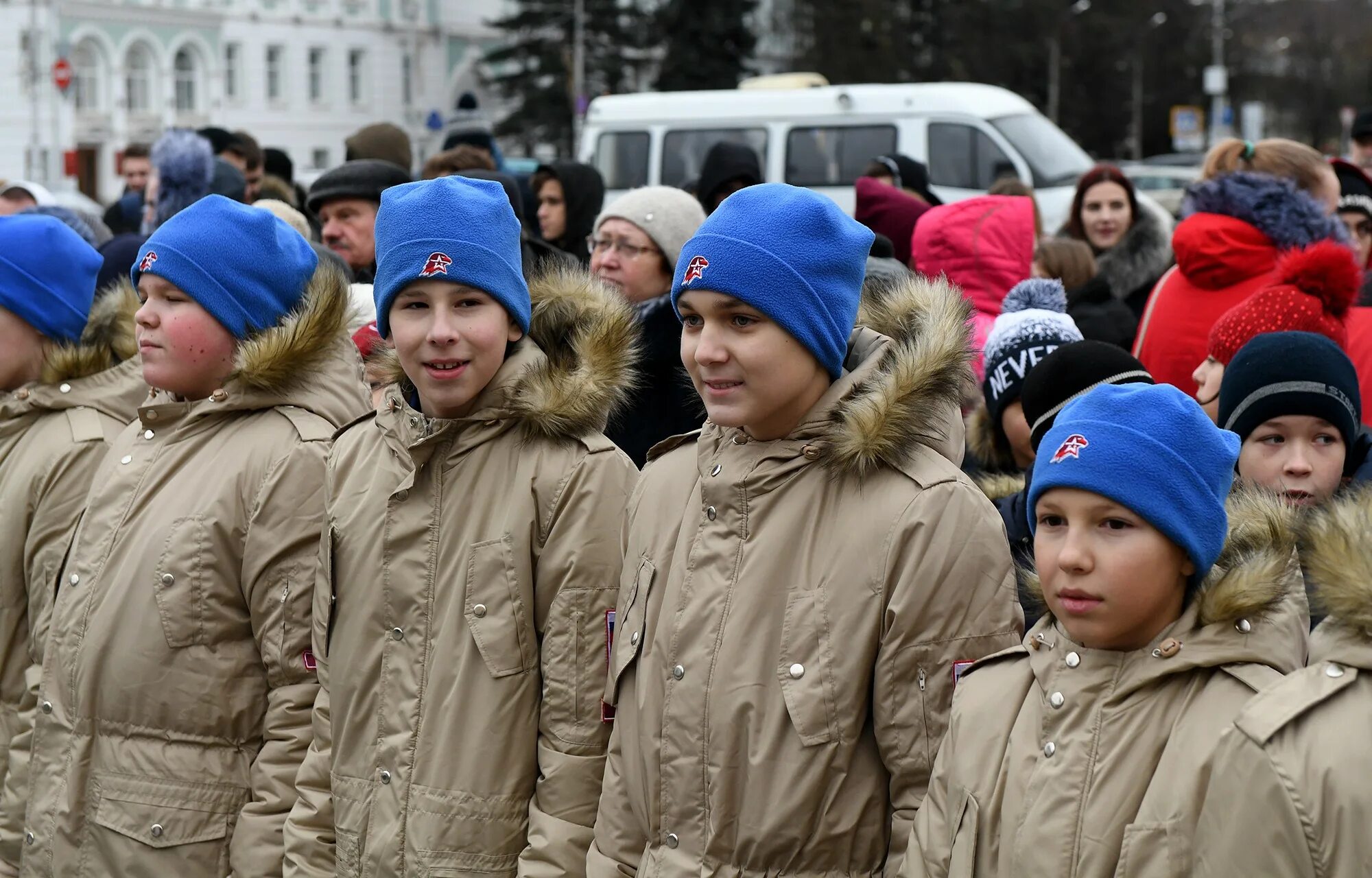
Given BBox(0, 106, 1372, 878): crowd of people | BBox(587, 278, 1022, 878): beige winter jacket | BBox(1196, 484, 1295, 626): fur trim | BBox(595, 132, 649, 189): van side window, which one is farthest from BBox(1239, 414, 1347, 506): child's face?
BBox(595, 132, 649, 189): van side window

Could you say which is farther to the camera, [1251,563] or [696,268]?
[696,268]

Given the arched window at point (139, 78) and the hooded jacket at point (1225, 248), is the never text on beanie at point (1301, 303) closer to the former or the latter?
the hooded jacket at point (1225, 248)

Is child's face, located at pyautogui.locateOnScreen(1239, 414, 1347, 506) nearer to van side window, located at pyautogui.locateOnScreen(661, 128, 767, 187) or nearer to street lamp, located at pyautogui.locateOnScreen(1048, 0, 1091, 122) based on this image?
van side window, located at pyautogui.locateOnScreen(661, 128, 767, 187)

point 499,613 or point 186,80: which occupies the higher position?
point 186,80

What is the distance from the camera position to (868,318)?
10.6ft

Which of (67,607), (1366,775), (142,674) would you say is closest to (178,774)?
(142,674)

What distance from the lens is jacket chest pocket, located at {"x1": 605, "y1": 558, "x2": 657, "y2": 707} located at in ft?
10.2

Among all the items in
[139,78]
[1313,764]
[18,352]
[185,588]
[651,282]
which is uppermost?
[139,78]

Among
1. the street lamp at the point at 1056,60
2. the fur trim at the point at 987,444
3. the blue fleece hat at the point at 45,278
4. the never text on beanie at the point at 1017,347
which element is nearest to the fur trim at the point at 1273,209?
the never text on beanie at the point at 1017,347

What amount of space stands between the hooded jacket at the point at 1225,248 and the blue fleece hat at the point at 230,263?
9.85 ft

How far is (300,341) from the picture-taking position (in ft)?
12.6

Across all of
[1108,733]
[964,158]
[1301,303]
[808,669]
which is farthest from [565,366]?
[964,158]

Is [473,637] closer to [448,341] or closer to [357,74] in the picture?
[448,341]

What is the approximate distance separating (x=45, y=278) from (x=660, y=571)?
7.84ft
